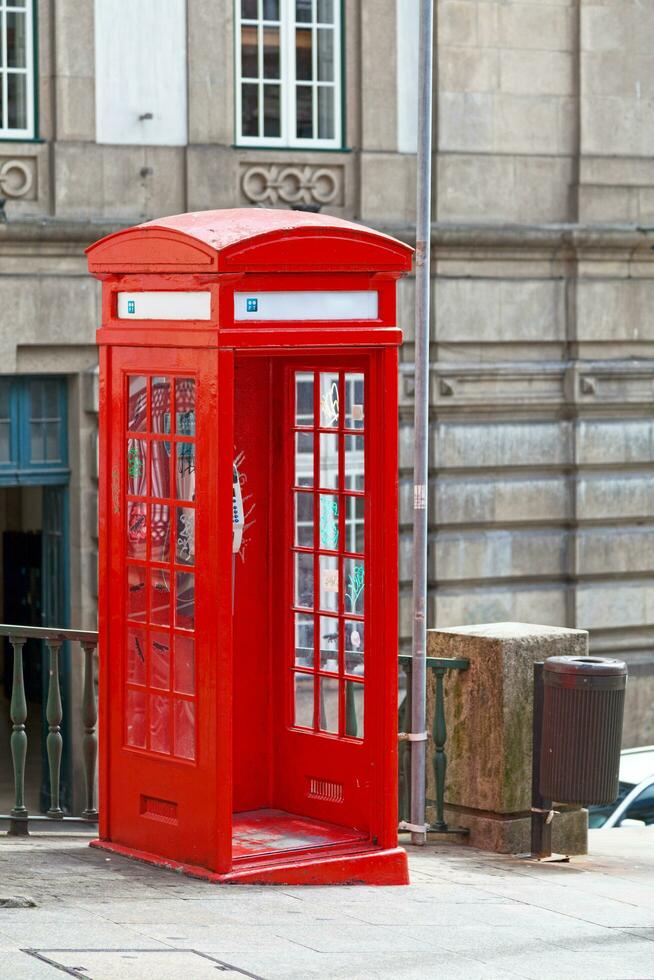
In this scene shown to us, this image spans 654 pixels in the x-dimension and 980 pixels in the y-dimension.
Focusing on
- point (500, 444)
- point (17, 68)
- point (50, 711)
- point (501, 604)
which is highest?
point (17, 68)

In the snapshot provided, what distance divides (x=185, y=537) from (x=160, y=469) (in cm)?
31

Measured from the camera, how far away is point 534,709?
8.91 metres

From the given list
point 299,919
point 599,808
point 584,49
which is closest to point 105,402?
point 299,919

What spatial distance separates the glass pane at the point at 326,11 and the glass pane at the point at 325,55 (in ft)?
0.25

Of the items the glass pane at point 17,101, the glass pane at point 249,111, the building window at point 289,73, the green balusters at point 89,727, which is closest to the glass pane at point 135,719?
the green balusters at point 89,727

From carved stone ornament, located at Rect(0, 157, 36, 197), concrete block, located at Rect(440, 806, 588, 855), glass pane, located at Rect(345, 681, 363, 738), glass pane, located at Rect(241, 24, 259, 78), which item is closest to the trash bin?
concrete block, located at Rect(440, 806, 588, 855)

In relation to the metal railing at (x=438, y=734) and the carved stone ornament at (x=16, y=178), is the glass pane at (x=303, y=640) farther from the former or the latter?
the carved stone ornament at (x=16, y=178)

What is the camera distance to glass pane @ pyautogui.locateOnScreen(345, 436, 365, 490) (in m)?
8.05

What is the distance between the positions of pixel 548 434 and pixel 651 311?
150 cm

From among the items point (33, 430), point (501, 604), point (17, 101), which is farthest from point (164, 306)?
point (501, 604)

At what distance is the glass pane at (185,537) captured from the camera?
7.57 meters

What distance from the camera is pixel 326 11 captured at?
16.3 metres

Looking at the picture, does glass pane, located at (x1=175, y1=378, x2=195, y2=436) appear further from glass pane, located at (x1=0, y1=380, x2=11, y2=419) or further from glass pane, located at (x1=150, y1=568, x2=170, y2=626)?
glass pane, located at (x1=0, y1=380, x2=11, y2=419)

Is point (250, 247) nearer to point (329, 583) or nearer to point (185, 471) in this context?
point (185, 471)
